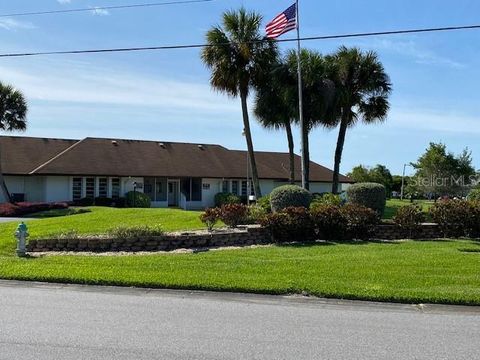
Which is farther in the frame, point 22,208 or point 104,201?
point 104,201

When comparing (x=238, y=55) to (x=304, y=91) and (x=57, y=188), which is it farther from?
(x=57, y=188)

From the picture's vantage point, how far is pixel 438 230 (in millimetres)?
18797

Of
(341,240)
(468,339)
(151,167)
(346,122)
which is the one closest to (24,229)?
(341,240)

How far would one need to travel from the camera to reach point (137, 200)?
127 feet

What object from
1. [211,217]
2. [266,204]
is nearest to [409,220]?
[266,204]

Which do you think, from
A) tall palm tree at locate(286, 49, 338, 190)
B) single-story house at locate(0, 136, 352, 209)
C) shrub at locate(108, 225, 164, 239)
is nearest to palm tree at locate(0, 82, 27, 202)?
single-story house at locate(0, 136, 352, 209)

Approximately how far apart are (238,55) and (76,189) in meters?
15.6

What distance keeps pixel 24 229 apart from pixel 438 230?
12.6 metres

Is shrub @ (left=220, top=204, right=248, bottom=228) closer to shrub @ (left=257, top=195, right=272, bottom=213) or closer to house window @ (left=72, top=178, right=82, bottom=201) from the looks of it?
shrub @ (left=257, top=195, right=272, bottom=213)

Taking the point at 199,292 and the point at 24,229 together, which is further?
the point at 24,229

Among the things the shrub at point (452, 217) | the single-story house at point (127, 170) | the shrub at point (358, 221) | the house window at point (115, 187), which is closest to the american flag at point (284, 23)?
the shrub at point (358, 221)

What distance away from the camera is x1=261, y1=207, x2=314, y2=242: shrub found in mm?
17250

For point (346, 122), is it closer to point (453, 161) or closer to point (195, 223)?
point (195, 223)

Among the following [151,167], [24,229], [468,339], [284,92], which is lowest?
[468,339]
